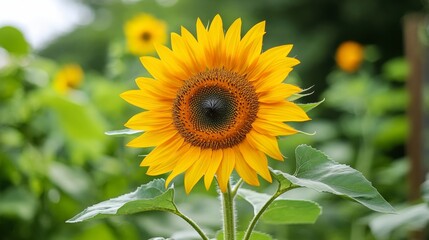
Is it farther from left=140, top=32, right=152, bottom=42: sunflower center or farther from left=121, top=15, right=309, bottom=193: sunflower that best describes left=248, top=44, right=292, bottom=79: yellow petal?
left=140, top=32, right=152, bottom=42: sunflower center

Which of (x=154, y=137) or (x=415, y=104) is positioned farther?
(x=415, y=104)

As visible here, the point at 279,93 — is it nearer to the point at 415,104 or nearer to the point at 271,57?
the point at 271,57

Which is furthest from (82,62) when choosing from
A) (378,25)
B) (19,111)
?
(19,111)

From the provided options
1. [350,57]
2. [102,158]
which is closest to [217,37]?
[102,158]

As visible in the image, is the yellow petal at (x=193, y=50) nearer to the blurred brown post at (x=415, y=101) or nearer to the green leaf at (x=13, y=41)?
the green leaf at (x=13, y=41)

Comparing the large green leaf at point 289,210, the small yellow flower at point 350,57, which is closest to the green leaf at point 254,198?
the large green leaf at point 289,210

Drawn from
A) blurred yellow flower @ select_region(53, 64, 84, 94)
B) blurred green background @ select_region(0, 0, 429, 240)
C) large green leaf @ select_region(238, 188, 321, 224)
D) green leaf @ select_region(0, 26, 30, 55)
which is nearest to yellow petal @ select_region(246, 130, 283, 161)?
large green leaf @ select_region(238, 188, 321, 224)
